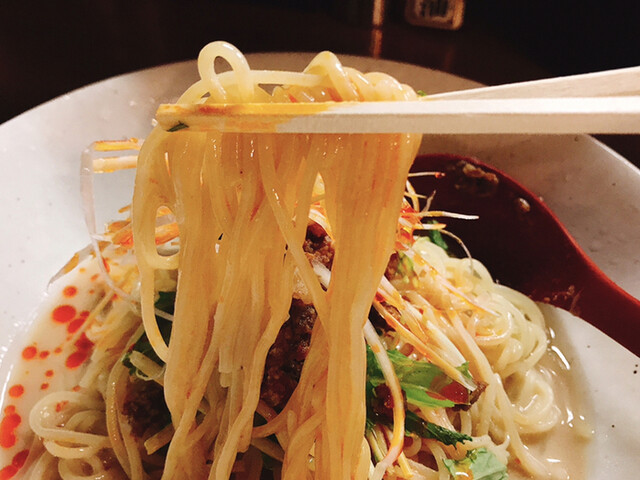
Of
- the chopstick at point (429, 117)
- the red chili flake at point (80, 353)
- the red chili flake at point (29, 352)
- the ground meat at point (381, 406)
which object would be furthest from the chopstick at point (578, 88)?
the red chili flake at point (29, 352)

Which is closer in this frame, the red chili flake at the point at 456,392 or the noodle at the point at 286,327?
the noodle at the point at 286,327

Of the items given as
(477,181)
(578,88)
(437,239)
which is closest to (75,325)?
(437,239)

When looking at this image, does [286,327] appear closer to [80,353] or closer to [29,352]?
[80,353]

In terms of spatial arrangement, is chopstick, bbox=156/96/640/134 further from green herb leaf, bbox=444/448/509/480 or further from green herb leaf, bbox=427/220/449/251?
green herb leaf, bbox=427/220/449/251

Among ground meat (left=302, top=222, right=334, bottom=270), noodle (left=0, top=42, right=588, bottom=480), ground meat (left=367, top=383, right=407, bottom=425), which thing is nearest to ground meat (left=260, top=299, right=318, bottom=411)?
noodle (left=0, top=42, right=588, bottom=480)

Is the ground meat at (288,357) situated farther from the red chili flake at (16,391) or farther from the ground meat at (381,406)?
the red chili flake at (16,391)

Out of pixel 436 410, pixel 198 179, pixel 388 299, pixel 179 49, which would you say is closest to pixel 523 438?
pixel 436 410
